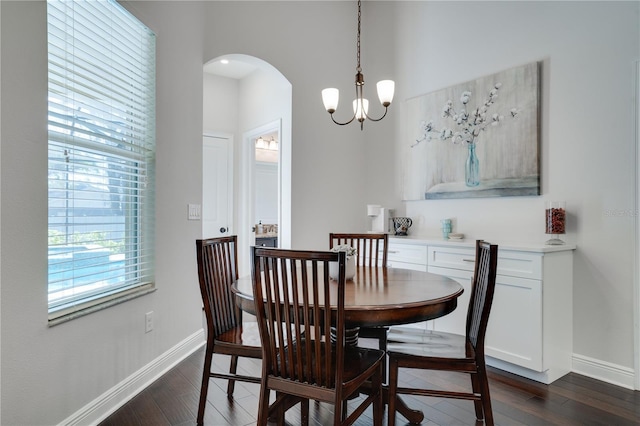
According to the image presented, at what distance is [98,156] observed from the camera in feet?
6.86

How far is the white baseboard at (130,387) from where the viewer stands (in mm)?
1924

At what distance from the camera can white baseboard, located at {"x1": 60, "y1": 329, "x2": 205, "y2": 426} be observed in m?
1.92

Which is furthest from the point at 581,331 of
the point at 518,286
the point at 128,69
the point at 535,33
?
the point at 128,69

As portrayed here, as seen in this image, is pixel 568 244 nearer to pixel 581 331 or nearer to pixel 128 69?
pixel 581 331

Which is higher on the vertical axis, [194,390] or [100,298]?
[100,298]

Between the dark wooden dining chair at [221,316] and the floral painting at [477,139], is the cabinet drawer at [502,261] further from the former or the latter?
the dark wooden dining chair at [221,316]

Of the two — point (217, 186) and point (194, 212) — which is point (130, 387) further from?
point (217, 186)

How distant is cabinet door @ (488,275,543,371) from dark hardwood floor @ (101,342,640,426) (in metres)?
0.17

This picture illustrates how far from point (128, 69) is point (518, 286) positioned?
2.96m

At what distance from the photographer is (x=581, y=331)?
8.78 feet

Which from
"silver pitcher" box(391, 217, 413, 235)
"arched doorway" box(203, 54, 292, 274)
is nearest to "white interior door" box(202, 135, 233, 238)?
"arched doorway" box(203, 54, 292, 274)

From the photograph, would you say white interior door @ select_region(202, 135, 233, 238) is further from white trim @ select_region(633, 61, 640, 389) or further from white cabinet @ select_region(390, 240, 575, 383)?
white trim @ select_region(633, 61, 640, 389)

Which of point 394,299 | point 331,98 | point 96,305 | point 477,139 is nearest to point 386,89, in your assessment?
point 331,98

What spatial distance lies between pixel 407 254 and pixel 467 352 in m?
1.58
